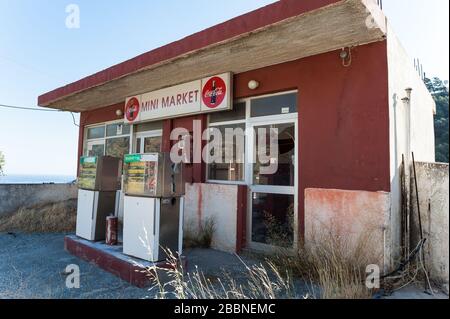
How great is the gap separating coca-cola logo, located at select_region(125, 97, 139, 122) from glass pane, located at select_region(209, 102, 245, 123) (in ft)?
7.20

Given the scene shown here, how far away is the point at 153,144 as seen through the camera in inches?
306

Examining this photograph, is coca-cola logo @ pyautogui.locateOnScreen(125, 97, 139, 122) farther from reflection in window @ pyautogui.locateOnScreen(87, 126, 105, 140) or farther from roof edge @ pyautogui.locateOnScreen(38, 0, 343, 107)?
reflection in window @ pyautogui.locateOnScreen(87, 126, 105, 140)

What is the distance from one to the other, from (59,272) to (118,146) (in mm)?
4790

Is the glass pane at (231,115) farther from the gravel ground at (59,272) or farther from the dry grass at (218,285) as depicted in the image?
the dry grass at (218,285)

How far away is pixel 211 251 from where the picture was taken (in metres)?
5.61

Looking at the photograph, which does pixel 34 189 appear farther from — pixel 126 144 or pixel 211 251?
pixel 211 251

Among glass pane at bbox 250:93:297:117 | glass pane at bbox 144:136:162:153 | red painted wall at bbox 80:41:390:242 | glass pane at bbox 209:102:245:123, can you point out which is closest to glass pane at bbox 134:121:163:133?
glass pane at bbox 144:136:162:153

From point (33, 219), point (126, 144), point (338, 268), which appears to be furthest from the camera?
point (126, 144)

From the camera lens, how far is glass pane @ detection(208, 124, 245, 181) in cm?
597

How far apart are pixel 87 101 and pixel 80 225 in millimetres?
4206

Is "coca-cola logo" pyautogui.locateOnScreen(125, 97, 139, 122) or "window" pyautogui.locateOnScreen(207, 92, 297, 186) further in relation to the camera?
"coca-cola logo" pyautogui.locateOnScreen(125, 97, 139, 122)

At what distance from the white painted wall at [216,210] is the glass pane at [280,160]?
538 mm
